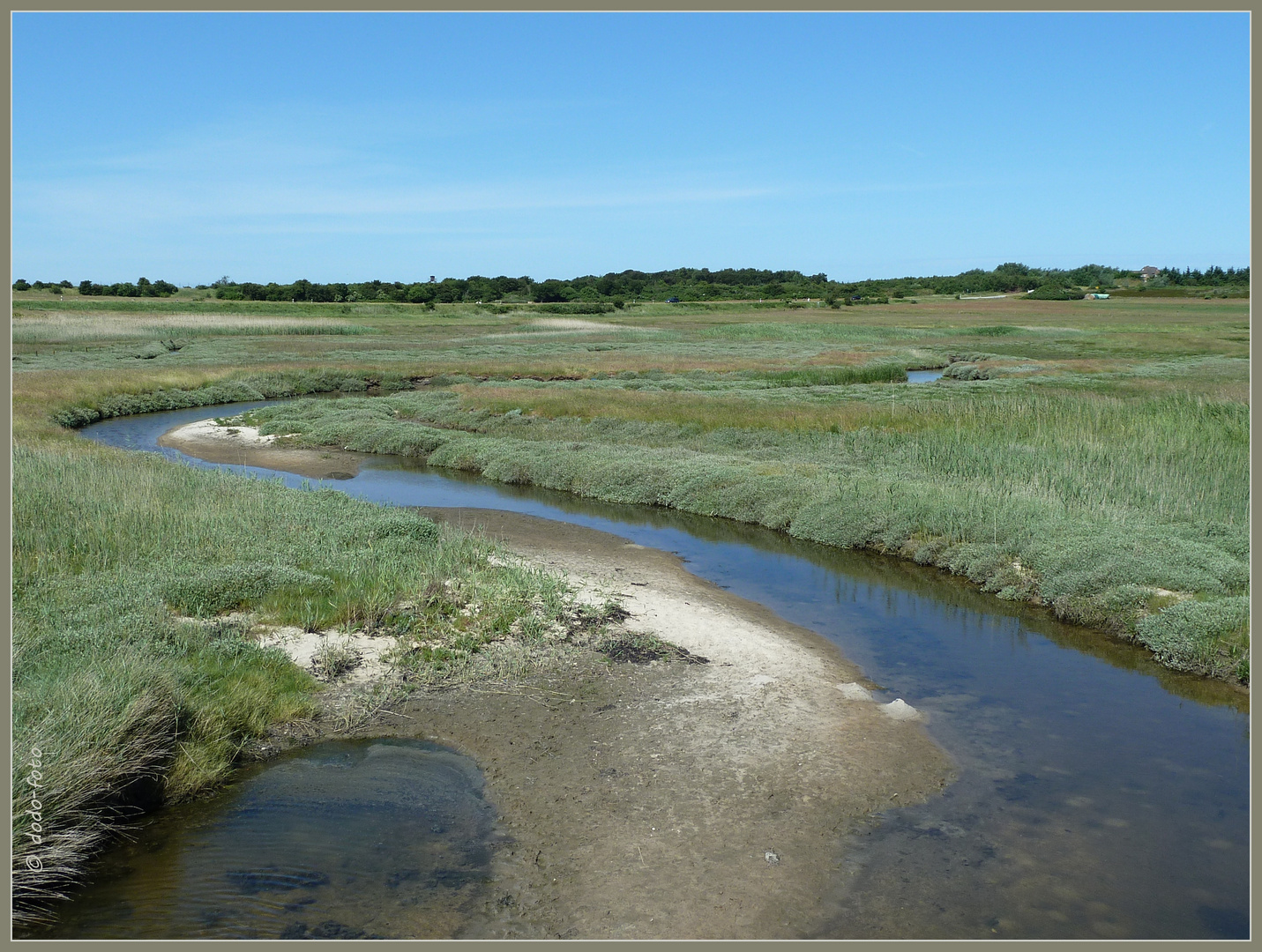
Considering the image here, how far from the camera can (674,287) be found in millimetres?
175750

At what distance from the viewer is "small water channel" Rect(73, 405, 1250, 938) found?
23.9ft

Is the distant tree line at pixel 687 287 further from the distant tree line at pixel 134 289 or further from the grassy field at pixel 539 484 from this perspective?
the grassy field at pixel 539 484

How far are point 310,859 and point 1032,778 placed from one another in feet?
22.8

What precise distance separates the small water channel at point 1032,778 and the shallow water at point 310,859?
10.6ft

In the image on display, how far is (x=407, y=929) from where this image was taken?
6895 mm

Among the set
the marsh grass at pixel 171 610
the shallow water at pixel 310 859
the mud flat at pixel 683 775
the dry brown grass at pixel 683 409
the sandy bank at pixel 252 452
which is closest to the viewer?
the shallow water at pixel 310 859

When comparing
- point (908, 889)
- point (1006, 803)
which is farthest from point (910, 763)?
point (908, 889)

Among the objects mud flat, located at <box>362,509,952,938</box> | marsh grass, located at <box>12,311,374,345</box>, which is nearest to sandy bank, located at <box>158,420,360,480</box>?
mud flat, located at <box>362,509,952,938</box>

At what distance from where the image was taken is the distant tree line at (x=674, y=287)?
13512 cm

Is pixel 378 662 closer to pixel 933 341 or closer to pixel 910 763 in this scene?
pixel 910 763

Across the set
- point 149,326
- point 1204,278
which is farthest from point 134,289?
point 1204,278

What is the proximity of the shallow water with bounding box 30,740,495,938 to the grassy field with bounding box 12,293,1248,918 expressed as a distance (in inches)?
18.0

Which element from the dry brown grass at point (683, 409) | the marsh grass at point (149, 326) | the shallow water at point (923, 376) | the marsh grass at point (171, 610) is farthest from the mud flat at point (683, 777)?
the marsh grass at point (149, 326)

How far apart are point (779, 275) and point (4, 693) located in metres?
199
